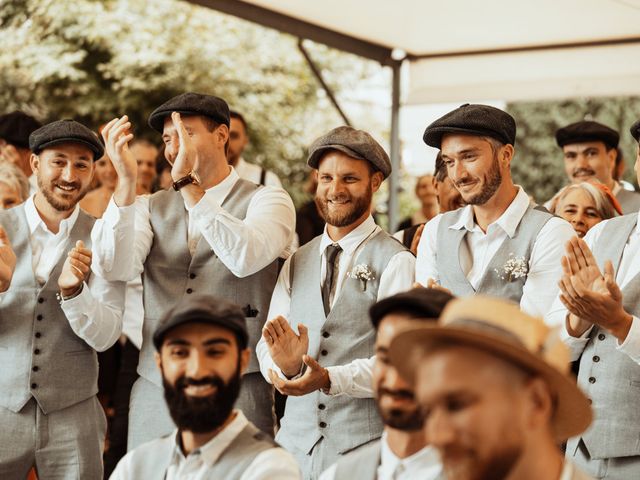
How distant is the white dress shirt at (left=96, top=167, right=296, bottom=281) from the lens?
4.39m

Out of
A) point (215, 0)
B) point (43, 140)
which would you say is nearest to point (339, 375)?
point (43, 140)

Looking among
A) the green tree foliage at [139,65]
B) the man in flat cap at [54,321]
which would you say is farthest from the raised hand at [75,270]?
the green tree foliage at [139,65]

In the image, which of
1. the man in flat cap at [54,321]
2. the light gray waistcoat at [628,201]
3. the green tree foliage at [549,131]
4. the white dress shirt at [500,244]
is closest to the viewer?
the white dress shirt at [500,244]

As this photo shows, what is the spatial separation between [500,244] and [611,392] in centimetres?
72

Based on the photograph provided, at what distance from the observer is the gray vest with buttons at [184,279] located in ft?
15.0

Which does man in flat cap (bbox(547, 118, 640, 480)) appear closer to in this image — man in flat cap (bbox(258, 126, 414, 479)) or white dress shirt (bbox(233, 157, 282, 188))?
man in flat cap (bbox(258, 126, 414, 479))

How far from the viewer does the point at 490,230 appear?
172 inches

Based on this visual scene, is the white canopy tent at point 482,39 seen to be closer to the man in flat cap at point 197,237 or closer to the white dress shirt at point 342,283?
the man in flat cap at point 197,237

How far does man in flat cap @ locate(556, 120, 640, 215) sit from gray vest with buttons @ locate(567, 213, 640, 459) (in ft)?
7.80

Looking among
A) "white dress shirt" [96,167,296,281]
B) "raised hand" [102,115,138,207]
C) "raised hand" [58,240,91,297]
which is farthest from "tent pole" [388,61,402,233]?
"raised hand" [58,240,91,297]

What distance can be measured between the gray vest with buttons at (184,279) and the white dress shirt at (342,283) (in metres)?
Answer: 0.09

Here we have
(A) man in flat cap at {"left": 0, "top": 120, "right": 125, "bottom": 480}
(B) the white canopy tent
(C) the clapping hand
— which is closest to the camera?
Answer: (C) the clapping hand

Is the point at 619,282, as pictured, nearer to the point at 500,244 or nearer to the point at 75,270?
the point at 500,244

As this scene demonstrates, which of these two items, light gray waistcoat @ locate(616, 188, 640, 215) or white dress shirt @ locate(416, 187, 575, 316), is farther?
light gray waistcoat @ locate(616, 188, 640, 215)
